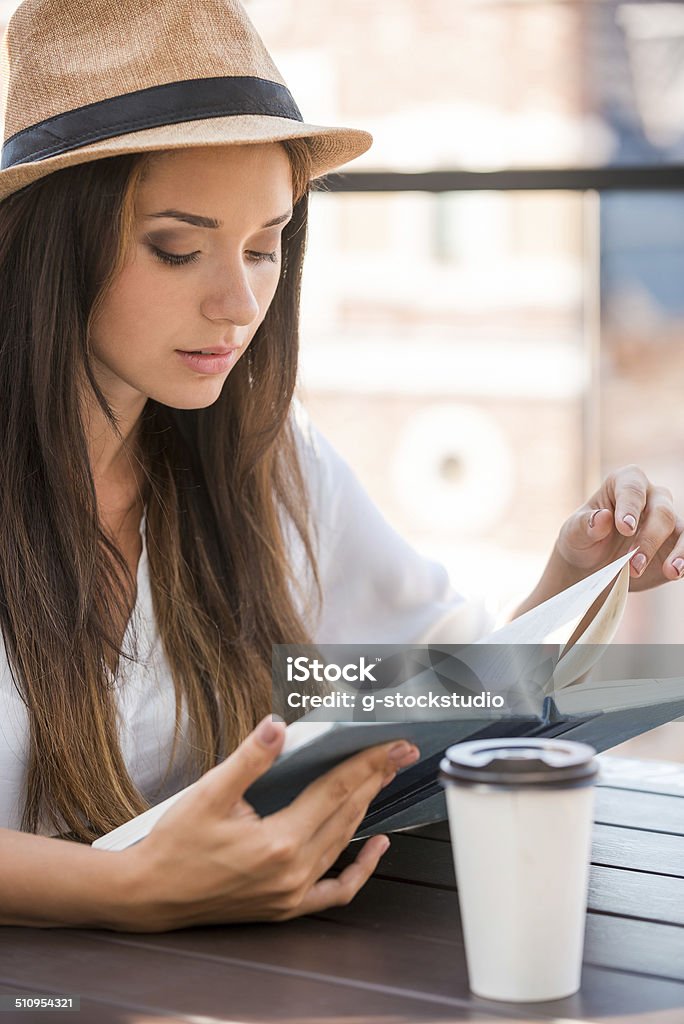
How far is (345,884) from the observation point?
36.6 inches

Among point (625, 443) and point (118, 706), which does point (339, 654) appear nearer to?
point (118, 706)

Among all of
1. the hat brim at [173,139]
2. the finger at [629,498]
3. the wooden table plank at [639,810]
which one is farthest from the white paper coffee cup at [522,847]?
the hat brim at [173,139]

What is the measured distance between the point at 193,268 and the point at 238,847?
0.60m

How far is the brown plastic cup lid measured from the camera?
71 cm

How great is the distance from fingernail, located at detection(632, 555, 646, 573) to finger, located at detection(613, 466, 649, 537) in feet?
0.10

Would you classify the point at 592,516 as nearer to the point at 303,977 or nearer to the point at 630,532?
the point at 630,532

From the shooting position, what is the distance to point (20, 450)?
4.34 ft

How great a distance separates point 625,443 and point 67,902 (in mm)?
6388

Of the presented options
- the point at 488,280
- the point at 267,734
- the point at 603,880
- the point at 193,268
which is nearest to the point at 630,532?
the point at 603,880

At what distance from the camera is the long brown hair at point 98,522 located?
4.03 feet

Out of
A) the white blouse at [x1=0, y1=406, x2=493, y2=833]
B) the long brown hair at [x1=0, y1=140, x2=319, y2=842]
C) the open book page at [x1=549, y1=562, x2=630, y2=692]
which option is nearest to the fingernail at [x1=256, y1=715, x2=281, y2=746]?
the open book page at [x1=549, y1=562, x2=630, y2=692]

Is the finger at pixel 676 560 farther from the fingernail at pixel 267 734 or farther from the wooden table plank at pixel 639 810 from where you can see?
the fingernail at pixel 267 734

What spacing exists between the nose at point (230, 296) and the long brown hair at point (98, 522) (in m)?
0.09

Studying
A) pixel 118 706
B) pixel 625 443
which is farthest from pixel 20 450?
pixel 625 443
